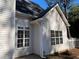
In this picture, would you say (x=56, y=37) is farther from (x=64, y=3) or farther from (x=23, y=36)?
(x=64, y=3)

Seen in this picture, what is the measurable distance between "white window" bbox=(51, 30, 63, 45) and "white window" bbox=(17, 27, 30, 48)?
267 centimetres

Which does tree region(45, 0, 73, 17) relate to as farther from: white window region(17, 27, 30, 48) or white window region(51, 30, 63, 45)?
white window region(17, 27, 30, 48)

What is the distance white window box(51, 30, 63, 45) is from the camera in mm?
14844

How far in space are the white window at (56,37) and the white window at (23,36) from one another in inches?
105

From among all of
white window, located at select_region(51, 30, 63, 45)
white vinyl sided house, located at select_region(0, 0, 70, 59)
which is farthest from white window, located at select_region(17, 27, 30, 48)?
white window, located at select_region(51, 30, 63, 45)

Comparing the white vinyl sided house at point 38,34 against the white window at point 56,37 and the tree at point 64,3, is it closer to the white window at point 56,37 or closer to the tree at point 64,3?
the white window at point 56,37

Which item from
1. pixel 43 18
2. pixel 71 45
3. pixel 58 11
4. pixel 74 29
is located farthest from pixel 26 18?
pixel 74 29

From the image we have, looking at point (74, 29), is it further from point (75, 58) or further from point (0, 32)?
point (0, 32)

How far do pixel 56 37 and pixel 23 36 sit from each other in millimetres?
3999

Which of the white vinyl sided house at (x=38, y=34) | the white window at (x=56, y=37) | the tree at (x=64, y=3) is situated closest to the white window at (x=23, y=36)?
the white vinyl sided house at (x=38, y=34)

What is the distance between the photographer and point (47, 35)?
Answer: 45.6 ft

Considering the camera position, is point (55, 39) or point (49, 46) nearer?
point (49, 46)

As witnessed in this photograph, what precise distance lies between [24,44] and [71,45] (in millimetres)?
7963

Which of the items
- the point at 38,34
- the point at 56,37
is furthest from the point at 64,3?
the point at 38,34
